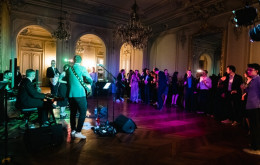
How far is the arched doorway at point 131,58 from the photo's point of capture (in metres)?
11.7

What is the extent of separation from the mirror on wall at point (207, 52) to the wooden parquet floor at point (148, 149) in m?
3.62

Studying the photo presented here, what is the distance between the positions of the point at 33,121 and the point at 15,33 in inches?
234

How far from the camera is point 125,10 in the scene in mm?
10461

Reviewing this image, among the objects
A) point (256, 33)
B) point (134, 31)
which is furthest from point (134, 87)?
point (256, 33)

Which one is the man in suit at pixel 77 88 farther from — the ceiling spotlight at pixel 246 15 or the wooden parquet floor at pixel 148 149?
the ceiling spotlight at pixel 246 15

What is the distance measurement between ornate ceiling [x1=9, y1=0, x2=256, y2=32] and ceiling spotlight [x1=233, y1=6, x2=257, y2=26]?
300 cm

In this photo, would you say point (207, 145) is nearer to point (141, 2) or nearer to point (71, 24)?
point (141, 2)

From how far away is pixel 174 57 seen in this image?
9305 millimetres

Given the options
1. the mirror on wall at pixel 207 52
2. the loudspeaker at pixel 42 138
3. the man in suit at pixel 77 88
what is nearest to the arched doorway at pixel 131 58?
the mirror on wall at pixel 207 52

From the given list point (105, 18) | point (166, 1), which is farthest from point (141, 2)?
point (105, 18)

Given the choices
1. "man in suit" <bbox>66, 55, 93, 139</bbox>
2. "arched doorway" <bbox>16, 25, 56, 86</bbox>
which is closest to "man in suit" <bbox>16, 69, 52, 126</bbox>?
"man in suit" <bbox>66, 55, 93, 139</bbox>

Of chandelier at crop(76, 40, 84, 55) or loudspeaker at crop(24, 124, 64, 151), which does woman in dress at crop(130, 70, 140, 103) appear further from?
chandelier at crop(76, 40, 84, 55)

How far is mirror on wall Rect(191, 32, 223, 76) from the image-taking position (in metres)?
7.14

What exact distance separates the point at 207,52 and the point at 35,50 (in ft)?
41.5
